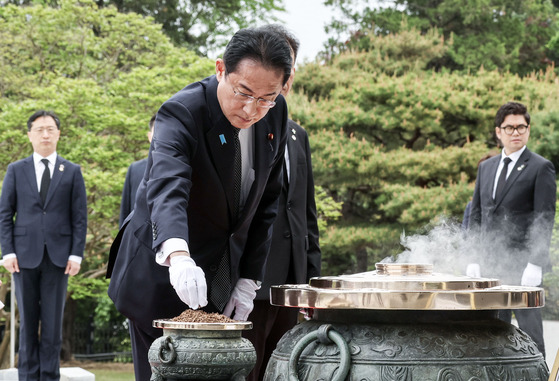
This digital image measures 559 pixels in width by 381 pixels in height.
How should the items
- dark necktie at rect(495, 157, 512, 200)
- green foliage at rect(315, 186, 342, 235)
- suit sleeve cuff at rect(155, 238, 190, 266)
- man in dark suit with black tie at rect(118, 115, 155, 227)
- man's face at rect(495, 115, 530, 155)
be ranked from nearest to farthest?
suit sleeve cuff at rect(155, 238, 190, 266), man's face at rect(495, 115, 530, 155), dark necktie at rect(495, 157, 512, 200), man in dark suit with black tie at rect(118, 115, 155, 227), green foliage at rect(315, 186, 342, 235)

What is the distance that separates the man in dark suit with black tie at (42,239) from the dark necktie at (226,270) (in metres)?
3.77

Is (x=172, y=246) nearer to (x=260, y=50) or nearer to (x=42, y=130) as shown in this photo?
(x=260, y=50)

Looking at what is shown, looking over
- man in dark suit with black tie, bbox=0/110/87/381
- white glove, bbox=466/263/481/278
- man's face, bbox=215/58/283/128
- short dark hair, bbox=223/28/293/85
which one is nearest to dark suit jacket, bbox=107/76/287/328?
man's face, bbox=215/58/283/128

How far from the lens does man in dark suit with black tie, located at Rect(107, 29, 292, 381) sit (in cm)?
255

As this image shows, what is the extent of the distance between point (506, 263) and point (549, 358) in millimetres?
1754

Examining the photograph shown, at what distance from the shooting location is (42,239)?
662cm

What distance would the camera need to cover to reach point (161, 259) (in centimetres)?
243

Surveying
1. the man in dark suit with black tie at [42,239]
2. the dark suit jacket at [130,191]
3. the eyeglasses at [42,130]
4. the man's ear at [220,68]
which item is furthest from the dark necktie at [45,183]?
the man's ear at [220,68]

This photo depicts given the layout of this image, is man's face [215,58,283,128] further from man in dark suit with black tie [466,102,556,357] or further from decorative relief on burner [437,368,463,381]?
man in dark suit with black tie [466,102,556,357]

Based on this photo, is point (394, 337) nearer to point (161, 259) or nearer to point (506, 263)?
point (161, 259)

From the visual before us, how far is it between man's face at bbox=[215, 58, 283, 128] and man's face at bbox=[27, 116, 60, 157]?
4.40 metres

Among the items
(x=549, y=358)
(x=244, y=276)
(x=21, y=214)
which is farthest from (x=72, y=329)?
(x=244, y=276)

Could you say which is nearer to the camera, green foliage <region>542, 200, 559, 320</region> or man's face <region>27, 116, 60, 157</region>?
man's face <region>27, 116, 60, 157</region>

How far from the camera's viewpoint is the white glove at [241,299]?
10.4 ft
